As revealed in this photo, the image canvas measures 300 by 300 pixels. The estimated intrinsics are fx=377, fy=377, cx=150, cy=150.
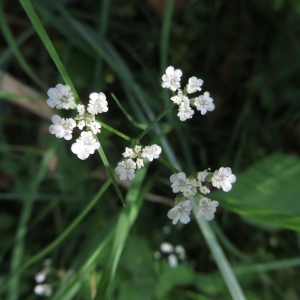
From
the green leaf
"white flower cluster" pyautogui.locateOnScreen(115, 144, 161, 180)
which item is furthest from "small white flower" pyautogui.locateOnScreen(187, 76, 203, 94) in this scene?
the green leaf

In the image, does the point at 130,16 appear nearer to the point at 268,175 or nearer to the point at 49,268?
the point at 268,175

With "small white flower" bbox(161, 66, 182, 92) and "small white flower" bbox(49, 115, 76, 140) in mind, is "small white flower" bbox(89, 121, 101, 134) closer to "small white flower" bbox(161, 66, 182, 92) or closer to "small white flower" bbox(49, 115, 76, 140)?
"small white flower" bbox(49, 115, 76, 140)

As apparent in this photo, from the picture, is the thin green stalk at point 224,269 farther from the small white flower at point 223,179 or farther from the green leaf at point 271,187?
the small white flower at point 223,179

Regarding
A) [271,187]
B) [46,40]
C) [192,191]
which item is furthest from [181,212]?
[271,187]

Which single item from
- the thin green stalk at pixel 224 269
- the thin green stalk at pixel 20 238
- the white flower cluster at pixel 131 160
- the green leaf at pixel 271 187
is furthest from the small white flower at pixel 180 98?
the thin green stalk at pixel 20 238

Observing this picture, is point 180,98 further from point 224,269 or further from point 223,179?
point 224,269
